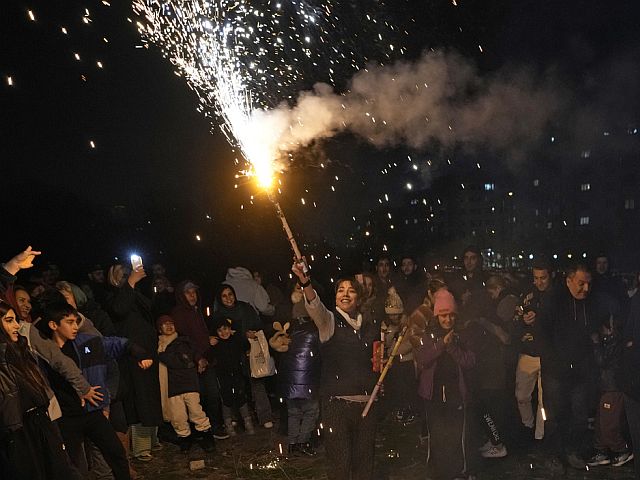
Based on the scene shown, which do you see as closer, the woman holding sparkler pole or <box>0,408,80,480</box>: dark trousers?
<box>0,408,80,480</box>: dark trousers

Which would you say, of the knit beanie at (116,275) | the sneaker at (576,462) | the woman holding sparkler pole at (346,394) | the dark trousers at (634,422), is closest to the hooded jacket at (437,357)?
the woman holding sparkler pole at (346,394)

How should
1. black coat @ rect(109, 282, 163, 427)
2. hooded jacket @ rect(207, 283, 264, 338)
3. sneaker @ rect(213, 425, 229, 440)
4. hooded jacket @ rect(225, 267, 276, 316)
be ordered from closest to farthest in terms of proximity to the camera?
black coat @ rect(109, 282, 163, 427) → sneaker @ rect(213, 425, 229, 440) → hooded jacket @ rect(207, 283, 264, 338) → hooded jacket @ rect(225, 267, 276, 316)

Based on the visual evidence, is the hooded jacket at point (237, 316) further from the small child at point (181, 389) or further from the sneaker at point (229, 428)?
the sneaker at point (229, 428)

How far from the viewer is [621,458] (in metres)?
6.16

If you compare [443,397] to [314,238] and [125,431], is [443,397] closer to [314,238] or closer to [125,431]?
[125,431]

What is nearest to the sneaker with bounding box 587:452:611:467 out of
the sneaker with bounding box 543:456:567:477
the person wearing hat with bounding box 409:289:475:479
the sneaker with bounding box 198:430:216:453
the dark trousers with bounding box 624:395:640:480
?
the sneaker with bounding box 543:456:567:477

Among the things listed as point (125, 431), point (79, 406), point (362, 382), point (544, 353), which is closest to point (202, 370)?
point (125, 431)

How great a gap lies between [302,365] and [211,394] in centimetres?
153

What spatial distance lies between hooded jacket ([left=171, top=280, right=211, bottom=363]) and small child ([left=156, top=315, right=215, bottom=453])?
204mm

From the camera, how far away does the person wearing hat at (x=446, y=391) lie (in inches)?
215

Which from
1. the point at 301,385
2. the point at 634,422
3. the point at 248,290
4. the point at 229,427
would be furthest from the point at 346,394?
the point at 248,290

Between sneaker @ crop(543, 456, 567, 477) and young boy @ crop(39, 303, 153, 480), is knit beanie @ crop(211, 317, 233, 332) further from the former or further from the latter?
sneaker @ crop(543, 456, 567, 477)

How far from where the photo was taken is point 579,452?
6.21 meters

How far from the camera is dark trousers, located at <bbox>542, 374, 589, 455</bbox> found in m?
6.07
